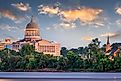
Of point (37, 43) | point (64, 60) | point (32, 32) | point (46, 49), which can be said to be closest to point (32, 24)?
point (32, 32)

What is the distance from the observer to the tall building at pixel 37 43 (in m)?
12.5

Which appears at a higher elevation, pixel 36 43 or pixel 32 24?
pixel 32 24

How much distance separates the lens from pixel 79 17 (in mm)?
12625

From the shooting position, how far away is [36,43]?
12.8m

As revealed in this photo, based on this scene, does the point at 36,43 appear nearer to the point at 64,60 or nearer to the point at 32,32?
the point at 32,32

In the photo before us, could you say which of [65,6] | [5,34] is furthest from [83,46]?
Answer: [5,34]

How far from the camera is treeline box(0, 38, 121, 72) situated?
12539mm

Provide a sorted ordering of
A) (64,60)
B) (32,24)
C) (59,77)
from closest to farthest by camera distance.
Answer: (59,77), (32,24), (64,60)

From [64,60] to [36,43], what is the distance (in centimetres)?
103

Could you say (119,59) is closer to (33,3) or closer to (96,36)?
(96,36)

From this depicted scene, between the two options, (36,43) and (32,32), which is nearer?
(32,32)

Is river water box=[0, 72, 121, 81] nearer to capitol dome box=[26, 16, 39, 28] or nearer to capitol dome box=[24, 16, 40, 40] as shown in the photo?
capitol dome box=[24, 16, 40, 40]

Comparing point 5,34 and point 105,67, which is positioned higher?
point 5,34

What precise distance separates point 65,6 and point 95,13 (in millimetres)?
926
